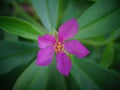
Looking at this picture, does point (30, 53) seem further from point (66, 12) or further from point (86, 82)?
point (66, 12)

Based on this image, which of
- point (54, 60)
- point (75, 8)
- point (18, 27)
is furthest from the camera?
point (75, 8)

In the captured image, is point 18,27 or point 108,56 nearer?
point 18,27

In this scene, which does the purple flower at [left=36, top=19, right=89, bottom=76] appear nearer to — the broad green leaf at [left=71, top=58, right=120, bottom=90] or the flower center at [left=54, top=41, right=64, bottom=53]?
the flower center at [left=54, top=41, right=64, bottom=53]

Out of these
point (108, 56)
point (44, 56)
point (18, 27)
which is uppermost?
point (18, 27)

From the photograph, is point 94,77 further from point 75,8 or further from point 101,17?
point 75,8

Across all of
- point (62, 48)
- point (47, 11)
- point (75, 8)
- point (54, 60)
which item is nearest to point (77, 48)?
point (62, 48)

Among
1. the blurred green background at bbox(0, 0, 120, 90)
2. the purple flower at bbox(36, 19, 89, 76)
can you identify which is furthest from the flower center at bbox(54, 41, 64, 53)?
the blurred green background at bbox(0, 0, 120, 90)
